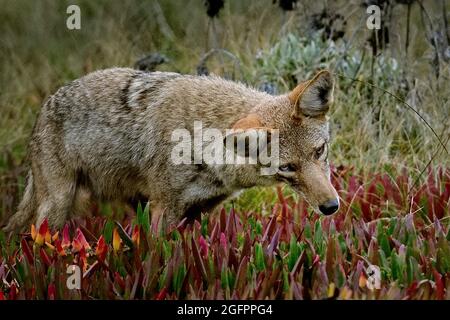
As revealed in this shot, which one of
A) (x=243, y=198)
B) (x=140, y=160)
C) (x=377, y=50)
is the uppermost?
(x=377, y=50)

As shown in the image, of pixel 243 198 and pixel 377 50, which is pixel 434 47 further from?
pixel 243 198

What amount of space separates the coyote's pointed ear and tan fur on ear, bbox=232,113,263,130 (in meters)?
0.24

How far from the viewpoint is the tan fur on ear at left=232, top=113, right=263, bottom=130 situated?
16.0 feet

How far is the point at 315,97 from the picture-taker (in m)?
5.02

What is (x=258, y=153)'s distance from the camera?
4984 millimetres

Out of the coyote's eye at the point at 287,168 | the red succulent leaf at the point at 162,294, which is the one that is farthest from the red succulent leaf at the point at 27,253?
the coyote's eye at the point at 287,168

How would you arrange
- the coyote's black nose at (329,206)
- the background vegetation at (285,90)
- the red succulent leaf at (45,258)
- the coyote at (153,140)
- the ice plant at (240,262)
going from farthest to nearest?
the coyote at (153,140), the coyote's black nose at (329,206), the red succulent leaf at (45,258), the background vegetation at (285,90), the ice plant at (240,262)

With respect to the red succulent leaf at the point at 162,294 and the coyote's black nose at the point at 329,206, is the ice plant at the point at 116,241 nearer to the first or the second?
the red succulent leaf at the point at 162,294

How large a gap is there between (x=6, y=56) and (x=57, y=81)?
1.37 meters

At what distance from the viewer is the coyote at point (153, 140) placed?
16.3ft

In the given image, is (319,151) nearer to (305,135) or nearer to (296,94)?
(305,135)
